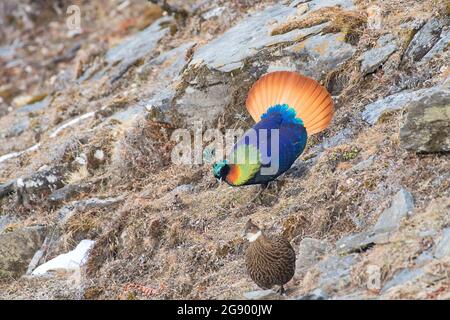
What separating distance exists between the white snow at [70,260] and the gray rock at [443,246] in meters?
3.66

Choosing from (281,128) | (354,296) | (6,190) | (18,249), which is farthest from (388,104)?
(6,190)

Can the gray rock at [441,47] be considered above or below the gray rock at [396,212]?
above

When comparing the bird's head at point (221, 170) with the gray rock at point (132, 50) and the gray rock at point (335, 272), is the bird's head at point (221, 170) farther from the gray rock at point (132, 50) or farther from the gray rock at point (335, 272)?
the gray rock at point (132, 50)

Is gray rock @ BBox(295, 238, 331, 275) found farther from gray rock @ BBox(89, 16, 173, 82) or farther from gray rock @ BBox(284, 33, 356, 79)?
gray rock @ BBox(89, 16, 173, 82)

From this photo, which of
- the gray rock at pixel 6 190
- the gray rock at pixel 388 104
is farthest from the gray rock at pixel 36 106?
the gray rock at pixel 388 104

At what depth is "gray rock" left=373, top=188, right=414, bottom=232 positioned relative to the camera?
5.79 meters

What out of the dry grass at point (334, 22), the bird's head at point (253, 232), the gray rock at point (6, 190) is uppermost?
the dry grass at point (334, 22)

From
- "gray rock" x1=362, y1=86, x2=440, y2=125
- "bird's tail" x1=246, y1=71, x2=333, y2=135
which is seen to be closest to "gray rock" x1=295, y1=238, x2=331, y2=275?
"bird's tail" x1=246, y1=71, x2=333, y2=135

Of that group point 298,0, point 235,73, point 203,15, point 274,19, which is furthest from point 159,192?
point 203,15

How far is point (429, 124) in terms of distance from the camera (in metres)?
6.18

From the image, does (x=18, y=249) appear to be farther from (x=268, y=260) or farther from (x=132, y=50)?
(x=132, y=50)

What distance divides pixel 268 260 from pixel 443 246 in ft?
4.49

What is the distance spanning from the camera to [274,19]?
384 inches

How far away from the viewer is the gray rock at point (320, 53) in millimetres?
8336
